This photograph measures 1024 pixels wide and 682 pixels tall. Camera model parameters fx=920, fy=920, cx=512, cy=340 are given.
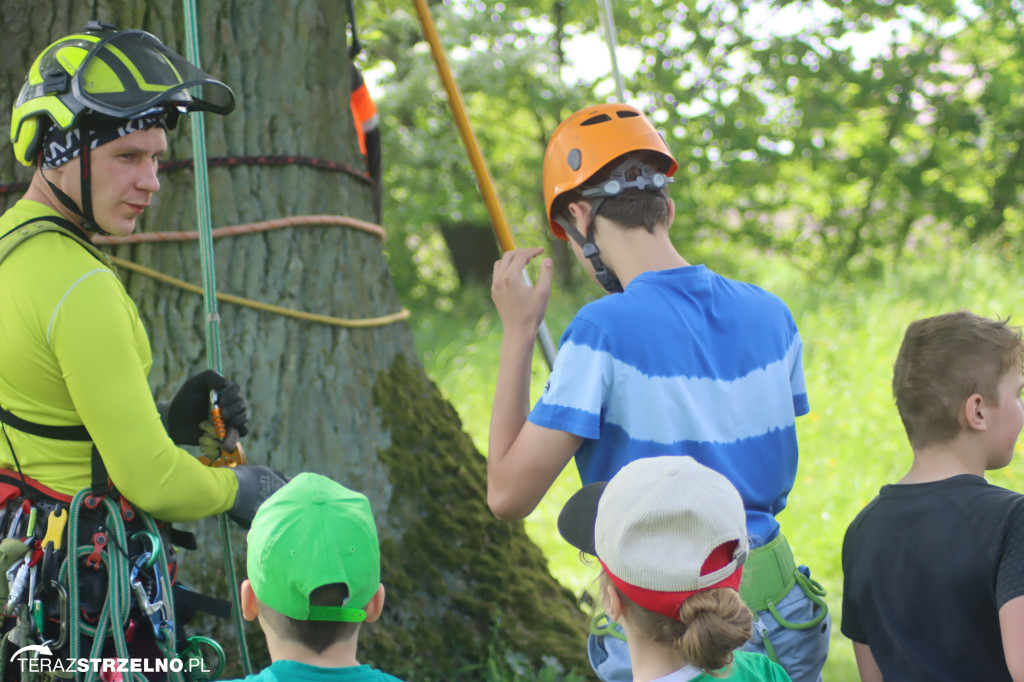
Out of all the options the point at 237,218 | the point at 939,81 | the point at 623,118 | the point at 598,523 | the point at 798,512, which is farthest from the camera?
the point at 939,81

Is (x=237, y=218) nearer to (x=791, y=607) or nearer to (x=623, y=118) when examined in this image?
(x=623, y=118)

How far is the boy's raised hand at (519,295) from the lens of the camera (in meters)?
1.96

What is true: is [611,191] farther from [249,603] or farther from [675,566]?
[249,603]

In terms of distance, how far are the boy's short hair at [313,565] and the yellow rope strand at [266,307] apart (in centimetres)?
155

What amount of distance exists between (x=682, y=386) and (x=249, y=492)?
104 cm

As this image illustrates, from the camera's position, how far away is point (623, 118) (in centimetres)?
210

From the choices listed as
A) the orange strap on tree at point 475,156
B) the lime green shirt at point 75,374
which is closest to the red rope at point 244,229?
the orange strap on tree at point 475,156

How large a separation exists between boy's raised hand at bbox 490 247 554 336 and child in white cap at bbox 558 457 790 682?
493 mm

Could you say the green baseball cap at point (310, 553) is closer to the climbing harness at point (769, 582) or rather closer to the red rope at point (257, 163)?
the climbing harness at point (769, 582)

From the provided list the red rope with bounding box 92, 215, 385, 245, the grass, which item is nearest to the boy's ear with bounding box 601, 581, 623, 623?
the red rope with bounding box 92, 215, 385, 245

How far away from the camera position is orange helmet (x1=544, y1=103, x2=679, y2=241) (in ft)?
6.61

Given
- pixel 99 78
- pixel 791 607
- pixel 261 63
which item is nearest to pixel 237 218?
pixel 261 63

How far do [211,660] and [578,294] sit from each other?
8.43m

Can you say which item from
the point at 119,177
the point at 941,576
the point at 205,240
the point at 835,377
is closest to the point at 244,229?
the point at 205,240
